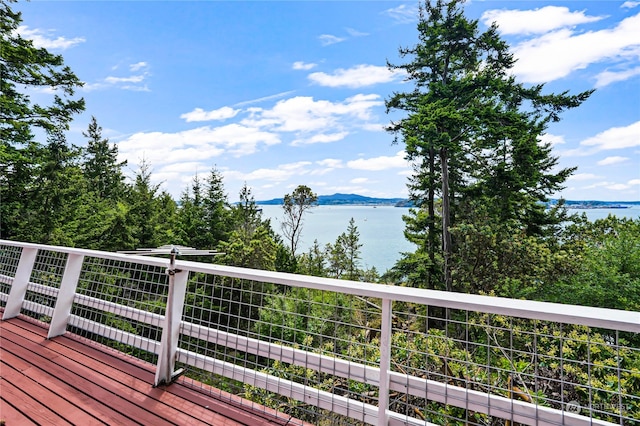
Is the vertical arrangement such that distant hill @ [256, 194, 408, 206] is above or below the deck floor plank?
above

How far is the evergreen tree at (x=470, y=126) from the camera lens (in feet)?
47.6

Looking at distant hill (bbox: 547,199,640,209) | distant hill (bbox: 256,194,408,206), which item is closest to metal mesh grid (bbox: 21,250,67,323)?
distant hill (bbox: 547,199,640,209)

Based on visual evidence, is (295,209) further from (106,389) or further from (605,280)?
(106,389)

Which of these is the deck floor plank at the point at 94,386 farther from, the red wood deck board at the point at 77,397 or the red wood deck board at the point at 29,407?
the red wood deck board at the point at 29,407

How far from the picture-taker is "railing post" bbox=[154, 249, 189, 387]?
2.11 meters

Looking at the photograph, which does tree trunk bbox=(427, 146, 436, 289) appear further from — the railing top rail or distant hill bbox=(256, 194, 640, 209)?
the railing top rail

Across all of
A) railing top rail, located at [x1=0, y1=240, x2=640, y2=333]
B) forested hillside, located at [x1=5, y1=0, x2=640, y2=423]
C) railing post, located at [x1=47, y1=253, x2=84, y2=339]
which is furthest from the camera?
forested hillside, located at [x1=5, y1=0, x2=640, y2=423]

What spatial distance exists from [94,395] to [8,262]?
114 inches

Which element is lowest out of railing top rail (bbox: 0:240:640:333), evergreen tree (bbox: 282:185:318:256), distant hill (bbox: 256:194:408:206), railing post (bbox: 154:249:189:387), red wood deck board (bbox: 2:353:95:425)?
red wood deck board (bbox: 2:353:95:425)

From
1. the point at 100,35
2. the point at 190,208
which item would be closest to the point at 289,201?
the point at 190,208

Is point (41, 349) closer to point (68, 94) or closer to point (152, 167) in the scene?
→ point (68, 94)

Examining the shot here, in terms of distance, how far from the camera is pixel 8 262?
3.77 meters

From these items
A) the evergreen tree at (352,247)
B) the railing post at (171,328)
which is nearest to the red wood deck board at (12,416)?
the railing post at (171,328)

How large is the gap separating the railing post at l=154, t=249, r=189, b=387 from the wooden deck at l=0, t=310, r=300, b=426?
87 millimetres
